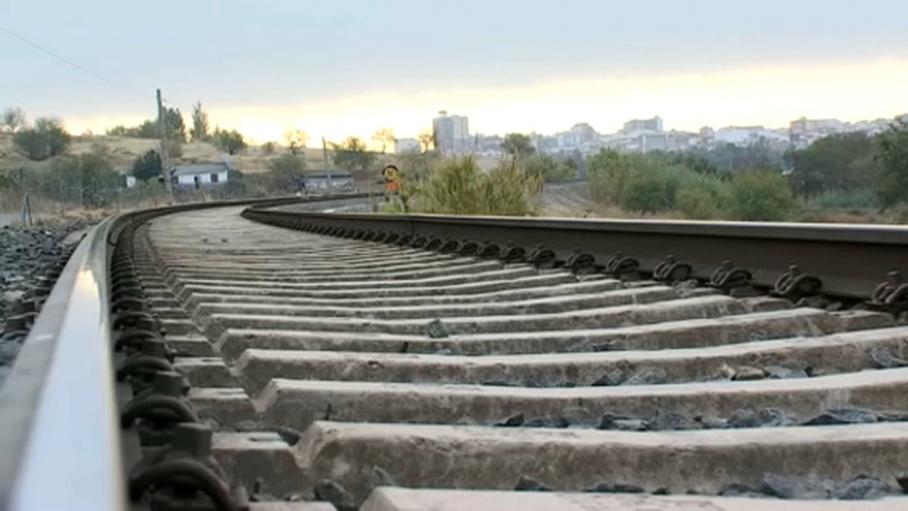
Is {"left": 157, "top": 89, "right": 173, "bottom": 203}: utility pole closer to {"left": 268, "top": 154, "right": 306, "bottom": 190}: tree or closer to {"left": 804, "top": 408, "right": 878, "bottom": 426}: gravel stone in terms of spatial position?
{"left": 268, "top": 154, "right": 306, "bottom": 190}: tree

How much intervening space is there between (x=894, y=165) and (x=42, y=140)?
93.0 meters

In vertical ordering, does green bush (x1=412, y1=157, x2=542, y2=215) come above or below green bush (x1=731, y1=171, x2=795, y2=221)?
above

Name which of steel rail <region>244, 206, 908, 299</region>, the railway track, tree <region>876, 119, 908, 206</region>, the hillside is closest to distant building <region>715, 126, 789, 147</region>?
tree <region>876, 119, 908, 206</region>

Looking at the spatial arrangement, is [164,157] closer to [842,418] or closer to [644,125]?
[644,125]

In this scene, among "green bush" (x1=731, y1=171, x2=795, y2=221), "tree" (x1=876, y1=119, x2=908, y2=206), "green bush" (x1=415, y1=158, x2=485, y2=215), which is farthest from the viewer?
"green bush" (x1=731, y1=171, x2=795, y2=221)

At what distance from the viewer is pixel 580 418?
7.17 feet

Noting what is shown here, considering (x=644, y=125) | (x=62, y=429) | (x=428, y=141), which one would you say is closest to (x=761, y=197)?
(x=428, y=141)

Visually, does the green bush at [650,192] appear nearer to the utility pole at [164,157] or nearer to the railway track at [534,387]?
the utility pole at [164,157]

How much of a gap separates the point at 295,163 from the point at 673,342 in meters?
100

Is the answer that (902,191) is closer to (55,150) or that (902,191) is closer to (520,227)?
(520,227)

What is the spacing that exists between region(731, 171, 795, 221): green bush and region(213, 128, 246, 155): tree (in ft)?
371

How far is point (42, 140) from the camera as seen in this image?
99.4 meters

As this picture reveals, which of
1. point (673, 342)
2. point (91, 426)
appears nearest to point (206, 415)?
point (91, 426)

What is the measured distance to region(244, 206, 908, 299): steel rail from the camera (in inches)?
139
